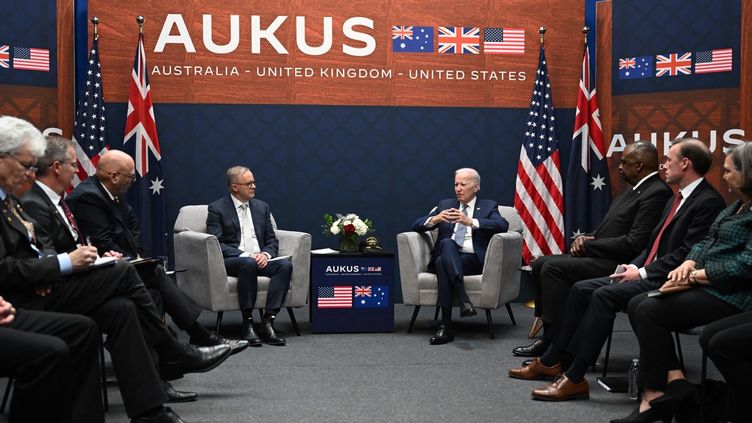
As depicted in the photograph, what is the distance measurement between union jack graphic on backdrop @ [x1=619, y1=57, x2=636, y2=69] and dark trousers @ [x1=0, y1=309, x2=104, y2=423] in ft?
19.3

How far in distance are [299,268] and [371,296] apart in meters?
0.59

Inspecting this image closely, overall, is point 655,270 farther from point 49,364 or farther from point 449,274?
point 49,364

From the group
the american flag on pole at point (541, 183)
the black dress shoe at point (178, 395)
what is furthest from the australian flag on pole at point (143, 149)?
the american flag on pole at point (541, 183)

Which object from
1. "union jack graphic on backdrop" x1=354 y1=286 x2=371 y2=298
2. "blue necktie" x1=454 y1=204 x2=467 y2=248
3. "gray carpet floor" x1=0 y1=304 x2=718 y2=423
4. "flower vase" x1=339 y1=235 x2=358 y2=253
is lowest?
"gray carpet floor" x1=0 y1=304 x2=718 y2=423

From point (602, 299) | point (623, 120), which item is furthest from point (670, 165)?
point (623, 120)

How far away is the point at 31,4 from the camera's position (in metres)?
7.25

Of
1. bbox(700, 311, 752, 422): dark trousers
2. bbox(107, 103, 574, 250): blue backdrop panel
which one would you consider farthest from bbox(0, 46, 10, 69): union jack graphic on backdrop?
bbox(700, 311, 752, 422): dark trousers

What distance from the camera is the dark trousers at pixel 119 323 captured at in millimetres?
3334

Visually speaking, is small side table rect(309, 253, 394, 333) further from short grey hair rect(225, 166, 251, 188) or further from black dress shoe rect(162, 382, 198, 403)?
black dress shoe rect(162, 382, 198, 403)

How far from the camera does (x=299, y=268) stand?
6270 millimetres

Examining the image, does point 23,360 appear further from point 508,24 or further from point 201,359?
point 508,24

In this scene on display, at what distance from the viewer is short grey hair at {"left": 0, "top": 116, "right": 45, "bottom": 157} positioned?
3043 millimetres

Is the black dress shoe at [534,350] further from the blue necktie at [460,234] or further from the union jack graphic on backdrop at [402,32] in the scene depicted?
the union jack graphic on backdrop at [402,32]

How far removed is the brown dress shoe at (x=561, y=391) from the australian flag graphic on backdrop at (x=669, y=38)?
393 cm
